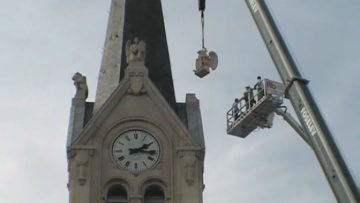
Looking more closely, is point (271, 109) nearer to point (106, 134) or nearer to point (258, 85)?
point (258, 85)

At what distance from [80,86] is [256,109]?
2210 centimetres

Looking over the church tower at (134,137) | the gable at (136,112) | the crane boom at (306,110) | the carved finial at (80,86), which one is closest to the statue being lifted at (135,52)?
the church tower at (134,137)

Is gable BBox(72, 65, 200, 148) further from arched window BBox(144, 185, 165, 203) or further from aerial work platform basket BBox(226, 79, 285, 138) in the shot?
aerial work platform basket BBox(226, 79, 285, 138)

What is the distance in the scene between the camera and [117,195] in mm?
57219

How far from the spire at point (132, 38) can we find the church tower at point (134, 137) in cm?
7

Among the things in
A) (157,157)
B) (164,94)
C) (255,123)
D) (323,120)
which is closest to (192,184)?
(157,157)

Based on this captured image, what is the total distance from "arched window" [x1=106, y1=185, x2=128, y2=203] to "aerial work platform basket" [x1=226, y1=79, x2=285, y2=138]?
15704 mm

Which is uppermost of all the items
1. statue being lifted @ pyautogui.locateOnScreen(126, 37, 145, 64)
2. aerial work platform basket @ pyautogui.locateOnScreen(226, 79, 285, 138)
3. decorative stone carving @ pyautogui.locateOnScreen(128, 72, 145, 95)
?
statue being lifted @ pyautogui.locateOnScreen(126, 37, 145, 64)

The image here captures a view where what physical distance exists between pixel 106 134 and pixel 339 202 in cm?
2847

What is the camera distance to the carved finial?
60719 mm

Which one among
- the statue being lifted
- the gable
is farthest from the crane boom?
the statue being lifted

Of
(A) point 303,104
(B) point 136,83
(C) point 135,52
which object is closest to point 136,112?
(B) point 136,83

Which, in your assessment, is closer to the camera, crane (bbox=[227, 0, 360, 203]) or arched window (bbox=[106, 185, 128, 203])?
crane (bbox=[227, 0, 360, 203])

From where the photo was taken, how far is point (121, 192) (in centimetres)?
5722
